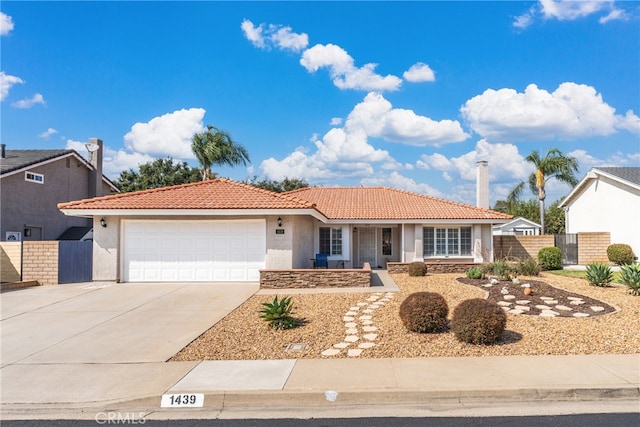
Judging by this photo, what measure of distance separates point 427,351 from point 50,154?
78.6 feet

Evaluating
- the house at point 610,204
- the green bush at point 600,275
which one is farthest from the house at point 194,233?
the house at point 610,204

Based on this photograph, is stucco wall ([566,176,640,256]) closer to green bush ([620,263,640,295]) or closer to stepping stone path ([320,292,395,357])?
green bush ([620,263,640,295])

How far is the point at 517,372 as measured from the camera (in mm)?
6340

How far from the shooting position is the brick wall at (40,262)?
1611 cm

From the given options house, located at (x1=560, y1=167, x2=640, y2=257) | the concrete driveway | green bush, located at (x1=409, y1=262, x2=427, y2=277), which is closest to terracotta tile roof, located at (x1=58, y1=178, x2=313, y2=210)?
the concrete driveway

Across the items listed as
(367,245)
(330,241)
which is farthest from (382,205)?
(330,241)

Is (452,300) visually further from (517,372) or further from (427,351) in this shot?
(517,372)

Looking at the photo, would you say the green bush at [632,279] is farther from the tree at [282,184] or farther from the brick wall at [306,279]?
the tree at [282,184]

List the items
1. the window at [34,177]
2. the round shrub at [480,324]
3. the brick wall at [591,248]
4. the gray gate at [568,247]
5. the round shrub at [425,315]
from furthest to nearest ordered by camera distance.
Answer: the gray gate at [568,247] < the brick wall at [591,248] < the window at [34,177] < the round shrub at [425,315] < the round shrub at [480,324]

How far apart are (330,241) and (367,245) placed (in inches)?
97.2

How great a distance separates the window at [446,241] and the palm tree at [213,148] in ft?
57.8

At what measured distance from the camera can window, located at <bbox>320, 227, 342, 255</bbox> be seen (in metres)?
22.8

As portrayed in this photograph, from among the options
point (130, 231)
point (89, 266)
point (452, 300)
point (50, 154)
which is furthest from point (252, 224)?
point (50, 154)

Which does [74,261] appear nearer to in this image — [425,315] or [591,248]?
[425,315]
